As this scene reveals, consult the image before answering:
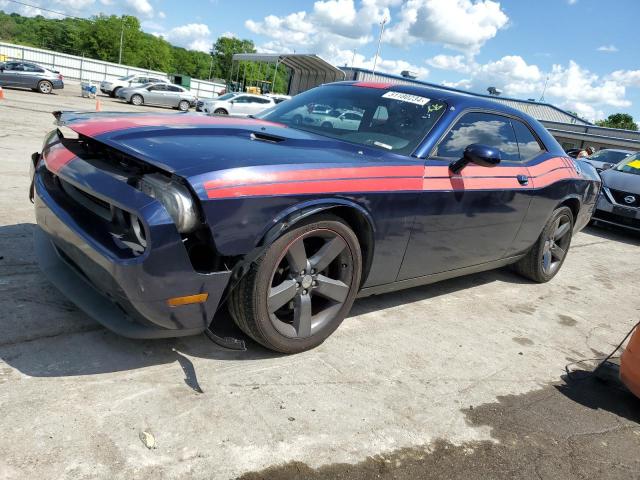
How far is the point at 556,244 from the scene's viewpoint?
5277mm

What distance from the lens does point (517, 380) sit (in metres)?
3.16

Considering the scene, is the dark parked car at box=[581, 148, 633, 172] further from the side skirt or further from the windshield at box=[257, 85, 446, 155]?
the windshield at box=[257, 85, 446, 155]

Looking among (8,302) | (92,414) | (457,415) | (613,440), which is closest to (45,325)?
(8,302)

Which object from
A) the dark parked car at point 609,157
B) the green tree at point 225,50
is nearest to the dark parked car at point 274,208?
the dark parked car at point 609,157

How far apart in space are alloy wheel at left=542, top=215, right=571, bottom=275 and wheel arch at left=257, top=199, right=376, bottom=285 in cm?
260

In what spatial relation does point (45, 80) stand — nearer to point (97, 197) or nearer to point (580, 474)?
point (97, 197)

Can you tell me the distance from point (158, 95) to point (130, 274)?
89.6ft

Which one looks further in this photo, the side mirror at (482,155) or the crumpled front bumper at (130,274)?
the side mirror at (482,155)

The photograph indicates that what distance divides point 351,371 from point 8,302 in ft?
6.36

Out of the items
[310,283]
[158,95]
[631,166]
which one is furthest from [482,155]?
[158,95]

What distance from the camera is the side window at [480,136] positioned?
3553 millimetres

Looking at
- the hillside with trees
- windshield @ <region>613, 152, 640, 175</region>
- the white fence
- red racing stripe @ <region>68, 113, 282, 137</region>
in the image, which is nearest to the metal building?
the white fence

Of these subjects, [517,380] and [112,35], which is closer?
[517,380]

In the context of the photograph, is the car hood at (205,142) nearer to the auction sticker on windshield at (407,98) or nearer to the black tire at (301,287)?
the black tire at (301,287)
